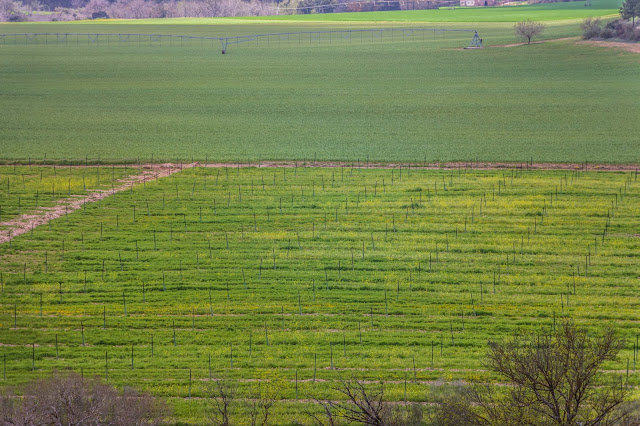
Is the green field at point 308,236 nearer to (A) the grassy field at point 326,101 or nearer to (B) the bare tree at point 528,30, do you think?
(A) the grassy field at point 326,101

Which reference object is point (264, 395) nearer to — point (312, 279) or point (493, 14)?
point (312, 279)

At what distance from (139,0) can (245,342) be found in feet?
579

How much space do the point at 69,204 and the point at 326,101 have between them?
37.8 m

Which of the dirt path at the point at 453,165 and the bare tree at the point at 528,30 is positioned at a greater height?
the bare tree at the point at 528,30

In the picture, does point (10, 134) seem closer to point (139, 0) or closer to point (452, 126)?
point (452, 126)

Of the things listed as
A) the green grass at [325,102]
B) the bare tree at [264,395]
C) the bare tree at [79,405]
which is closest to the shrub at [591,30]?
the green grass at [325,102]

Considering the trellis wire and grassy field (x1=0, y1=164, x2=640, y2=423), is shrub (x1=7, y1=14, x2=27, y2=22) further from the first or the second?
grassy field (x1=0, y1=164, x2=640, y2=423)

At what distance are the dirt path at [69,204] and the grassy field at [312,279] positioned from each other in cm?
83

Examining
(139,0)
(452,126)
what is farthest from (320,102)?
(139,0)

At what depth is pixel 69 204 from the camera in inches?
1652

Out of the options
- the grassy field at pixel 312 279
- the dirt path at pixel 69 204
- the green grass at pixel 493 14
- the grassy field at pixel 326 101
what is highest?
the green grass at pixel 493 14

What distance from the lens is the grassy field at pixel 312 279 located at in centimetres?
2484

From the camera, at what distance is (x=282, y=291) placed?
99.9ft

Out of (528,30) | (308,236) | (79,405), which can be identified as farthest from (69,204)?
(528,30)
